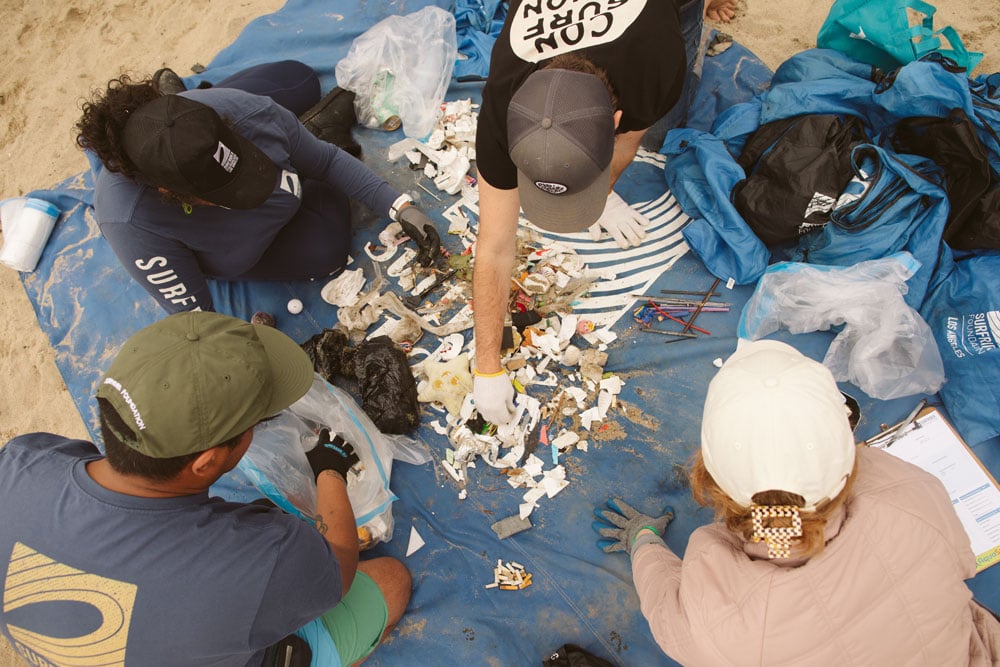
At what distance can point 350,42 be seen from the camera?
4.11 meters

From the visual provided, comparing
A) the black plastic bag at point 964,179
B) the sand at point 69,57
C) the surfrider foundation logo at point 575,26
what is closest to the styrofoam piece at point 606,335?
the surfrider foundation logo at point 575,26

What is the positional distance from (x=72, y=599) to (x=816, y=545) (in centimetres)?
203

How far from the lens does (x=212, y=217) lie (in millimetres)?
2672

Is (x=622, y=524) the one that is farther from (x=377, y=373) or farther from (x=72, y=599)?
(x=72, y=599)

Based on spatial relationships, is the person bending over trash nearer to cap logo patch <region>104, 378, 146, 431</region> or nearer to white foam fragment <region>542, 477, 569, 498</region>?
cap logo patch <region>104, 378, 146, 431</region>

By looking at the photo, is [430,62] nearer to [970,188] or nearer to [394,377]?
[394,377]

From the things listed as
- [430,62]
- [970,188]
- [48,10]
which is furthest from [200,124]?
[48,10]

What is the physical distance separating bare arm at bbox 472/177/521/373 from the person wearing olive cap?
1108 millimetres

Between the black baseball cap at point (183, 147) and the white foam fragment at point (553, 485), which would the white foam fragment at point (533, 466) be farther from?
the black baseball cap at point (183, 147)

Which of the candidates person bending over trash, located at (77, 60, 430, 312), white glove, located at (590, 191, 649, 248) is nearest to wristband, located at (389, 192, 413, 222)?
person bending over trash, located at (77, 60, 430, 312)

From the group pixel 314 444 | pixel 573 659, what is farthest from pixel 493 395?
pixel 573 659

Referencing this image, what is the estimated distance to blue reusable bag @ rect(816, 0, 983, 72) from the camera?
3.06 meters

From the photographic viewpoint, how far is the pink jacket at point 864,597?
1505mm

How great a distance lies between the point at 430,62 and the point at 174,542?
3316 millimetres
